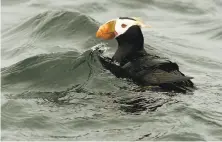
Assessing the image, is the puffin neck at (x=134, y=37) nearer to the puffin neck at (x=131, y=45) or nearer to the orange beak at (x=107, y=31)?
the puffin neck at (x=131, y=45)

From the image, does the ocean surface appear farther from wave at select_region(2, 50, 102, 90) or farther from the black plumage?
the black plumage

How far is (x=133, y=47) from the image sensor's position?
8.59 metres

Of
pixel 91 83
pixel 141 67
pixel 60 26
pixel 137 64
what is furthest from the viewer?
pixel 60 26

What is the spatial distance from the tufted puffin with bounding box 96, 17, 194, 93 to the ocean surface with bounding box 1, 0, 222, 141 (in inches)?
6.1

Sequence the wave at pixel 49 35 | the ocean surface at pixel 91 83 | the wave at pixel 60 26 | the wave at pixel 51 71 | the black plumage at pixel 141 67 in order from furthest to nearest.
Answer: the wave at pixel 60 26 < the wave at pixel 49 35 < the wave at pixel 51 71 < the black plumage at pixel 141 67 < the ocean surface at pixel 91 83

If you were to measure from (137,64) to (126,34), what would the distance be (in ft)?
2.62

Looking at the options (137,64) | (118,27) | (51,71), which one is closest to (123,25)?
(118,27)

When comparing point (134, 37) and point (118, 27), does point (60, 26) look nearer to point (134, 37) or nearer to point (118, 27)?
point (118, 27)

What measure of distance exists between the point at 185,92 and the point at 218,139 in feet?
5.06

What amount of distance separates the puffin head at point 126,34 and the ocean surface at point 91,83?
1.44 ft

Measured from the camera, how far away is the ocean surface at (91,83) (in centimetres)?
642

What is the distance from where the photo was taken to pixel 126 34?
28.3ft

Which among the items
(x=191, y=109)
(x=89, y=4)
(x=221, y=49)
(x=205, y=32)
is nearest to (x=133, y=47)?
(x=191, y=109)

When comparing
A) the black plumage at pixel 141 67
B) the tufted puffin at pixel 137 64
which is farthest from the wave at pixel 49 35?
the black plumage at pixel 141 67
